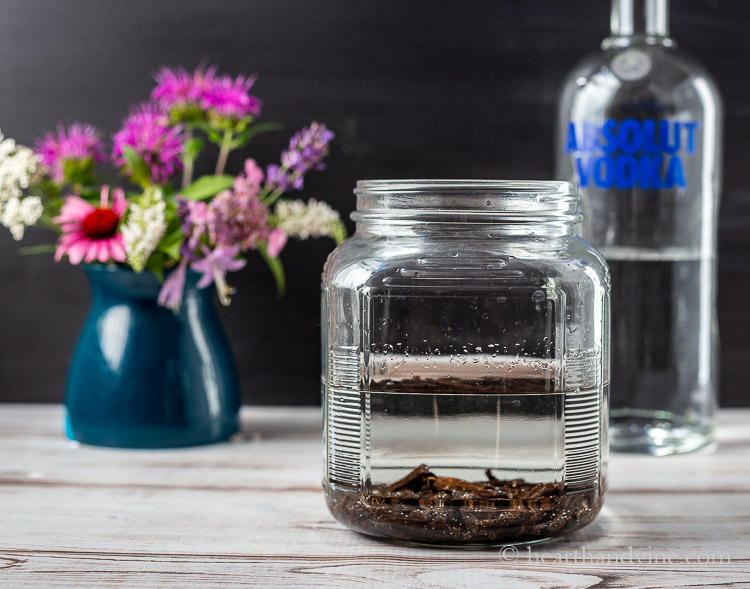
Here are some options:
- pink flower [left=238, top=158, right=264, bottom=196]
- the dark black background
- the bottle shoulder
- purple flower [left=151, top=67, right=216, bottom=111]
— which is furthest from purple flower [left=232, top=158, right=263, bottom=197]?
the bottle shoulder

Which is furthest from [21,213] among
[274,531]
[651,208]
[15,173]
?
[651,208]

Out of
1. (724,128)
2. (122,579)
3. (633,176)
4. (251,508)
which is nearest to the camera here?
(122,579)

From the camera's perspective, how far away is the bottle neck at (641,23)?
957 mm

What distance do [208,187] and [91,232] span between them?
123mm

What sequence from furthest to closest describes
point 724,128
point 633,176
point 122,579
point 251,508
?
point 724,128 → point 633,176 → point 251,508 → point 122,579

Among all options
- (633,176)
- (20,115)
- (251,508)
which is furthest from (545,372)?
(20,115)

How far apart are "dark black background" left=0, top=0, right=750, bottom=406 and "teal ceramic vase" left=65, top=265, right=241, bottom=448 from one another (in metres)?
0.21

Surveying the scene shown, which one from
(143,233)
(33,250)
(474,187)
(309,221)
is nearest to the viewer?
(474,187)

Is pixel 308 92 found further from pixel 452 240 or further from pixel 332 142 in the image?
pixel 452 240

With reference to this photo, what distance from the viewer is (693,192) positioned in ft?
3.07

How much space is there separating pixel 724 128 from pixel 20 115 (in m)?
0.84

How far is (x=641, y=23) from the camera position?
37.9 inches

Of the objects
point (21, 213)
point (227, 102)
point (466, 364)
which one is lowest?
point (466, 364)

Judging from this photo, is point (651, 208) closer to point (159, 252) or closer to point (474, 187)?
point (474, 187)
